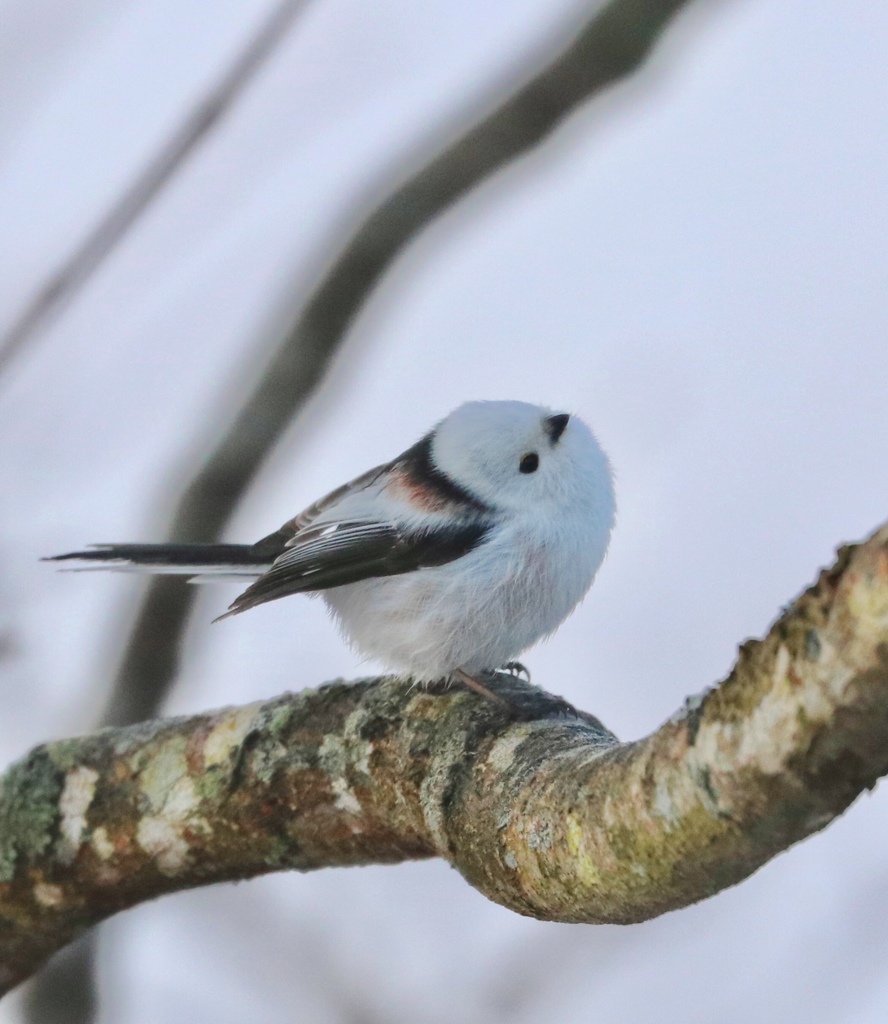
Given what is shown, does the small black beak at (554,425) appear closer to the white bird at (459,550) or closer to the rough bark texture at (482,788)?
the white bird at (459,550)

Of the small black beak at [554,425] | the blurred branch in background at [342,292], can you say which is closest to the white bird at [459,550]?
the small black beak at [554,425]

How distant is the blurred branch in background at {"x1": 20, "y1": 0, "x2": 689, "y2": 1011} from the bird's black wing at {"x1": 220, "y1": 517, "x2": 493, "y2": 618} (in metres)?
0.23

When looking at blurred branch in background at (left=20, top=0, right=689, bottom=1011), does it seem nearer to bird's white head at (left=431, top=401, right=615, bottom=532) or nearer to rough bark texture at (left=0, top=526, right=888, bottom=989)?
rough bark texture at (left=0, top=526, right=888, bottom=989)

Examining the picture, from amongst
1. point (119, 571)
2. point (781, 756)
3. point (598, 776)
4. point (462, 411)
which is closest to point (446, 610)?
point (462, 411)

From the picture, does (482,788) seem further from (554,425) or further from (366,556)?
(554,425)

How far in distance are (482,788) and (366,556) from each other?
107 centimetres

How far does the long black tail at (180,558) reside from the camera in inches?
109

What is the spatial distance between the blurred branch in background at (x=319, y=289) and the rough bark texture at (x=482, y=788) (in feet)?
0.79

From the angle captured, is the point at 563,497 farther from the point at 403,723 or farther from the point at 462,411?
the point at 403,723

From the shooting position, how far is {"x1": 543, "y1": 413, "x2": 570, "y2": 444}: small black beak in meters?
2.78

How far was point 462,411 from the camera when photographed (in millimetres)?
2887

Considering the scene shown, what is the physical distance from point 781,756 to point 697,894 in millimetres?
325

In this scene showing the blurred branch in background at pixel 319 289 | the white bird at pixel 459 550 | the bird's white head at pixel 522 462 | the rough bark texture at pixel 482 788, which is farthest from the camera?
the bird's white head at pixel 522 462

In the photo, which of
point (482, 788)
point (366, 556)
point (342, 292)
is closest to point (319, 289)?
point (342, 292)
